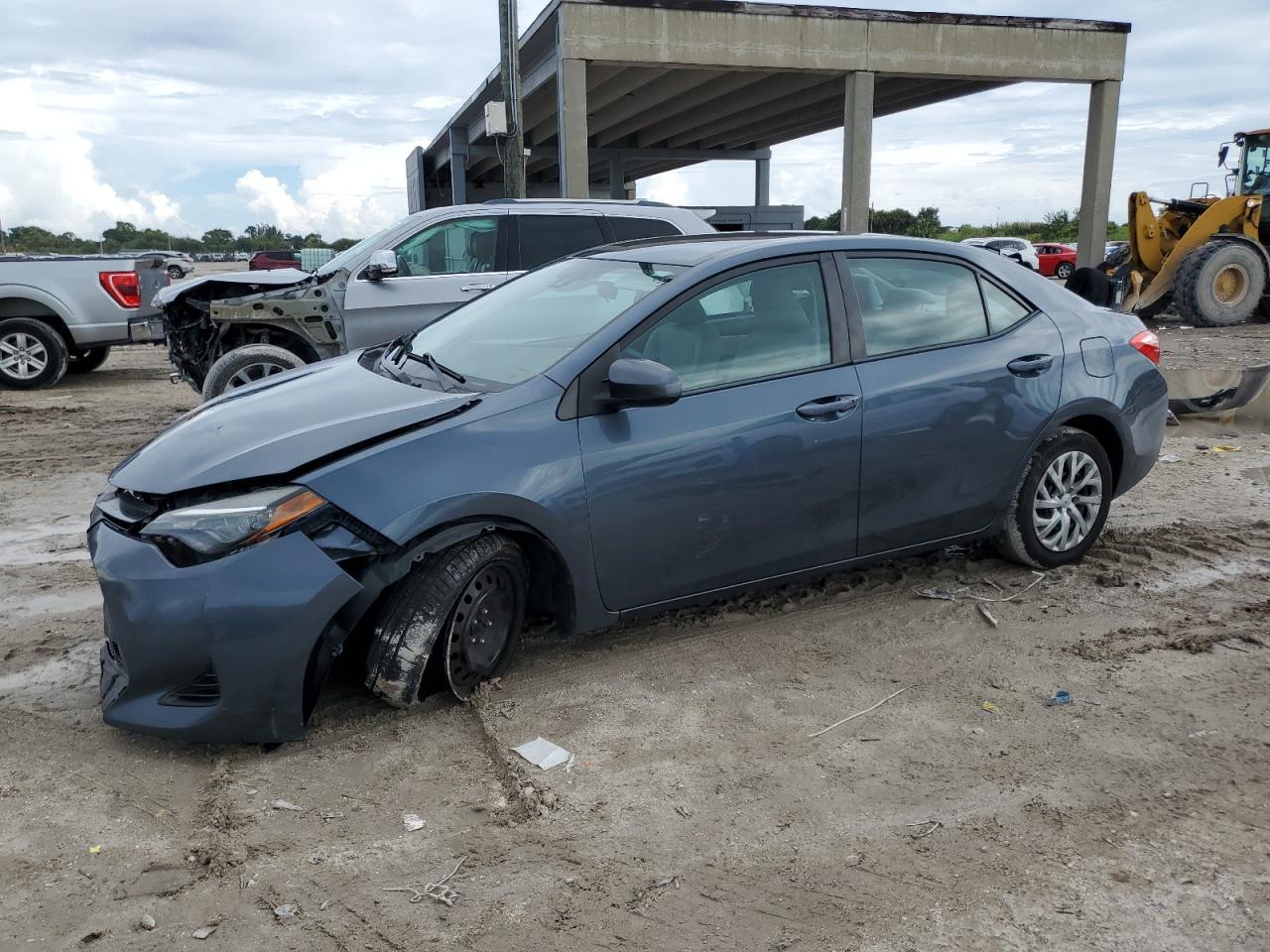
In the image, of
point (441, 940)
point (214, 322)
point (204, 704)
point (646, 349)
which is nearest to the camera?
point (441, 940)

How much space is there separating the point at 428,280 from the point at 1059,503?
528cm

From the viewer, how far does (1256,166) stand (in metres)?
17.3

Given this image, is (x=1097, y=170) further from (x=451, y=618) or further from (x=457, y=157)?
(x=451, y=618)

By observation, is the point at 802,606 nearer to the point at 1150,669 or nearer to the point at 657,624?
the point at 657,624

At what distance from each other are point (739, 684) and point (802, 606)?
0.86 meters

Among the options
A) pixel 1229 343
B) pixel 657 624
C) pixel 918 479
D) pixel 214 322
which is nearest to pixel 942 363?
pixel 918 479

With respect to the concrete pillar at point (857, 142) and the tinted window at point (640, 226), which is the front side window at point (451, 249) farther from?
the concrete pillar at point (857, 142)

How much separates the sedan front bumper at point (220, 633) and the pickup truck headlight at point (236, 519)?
0.05 metres

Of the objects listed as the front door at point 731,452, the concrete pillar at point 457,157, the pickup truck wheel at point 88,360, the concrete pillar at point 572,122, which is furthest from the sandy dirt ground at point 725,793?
the concrete pillar at point 457,157

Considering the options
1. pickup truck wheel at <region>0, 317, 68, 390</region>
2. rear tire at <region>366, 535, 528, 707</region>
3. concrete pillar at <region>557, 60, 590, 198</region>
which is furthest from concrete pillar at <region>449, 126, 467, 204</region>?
rear tire at <region>366, 535, 528, 707</region>

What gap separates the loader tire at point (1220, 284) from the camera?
1577cm

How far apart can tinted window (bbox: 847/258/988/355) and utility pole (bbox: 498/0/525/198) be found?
9.63m

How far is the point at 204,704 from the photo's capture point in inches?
126

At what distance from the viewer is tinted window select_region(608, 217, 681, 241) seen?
862cm
